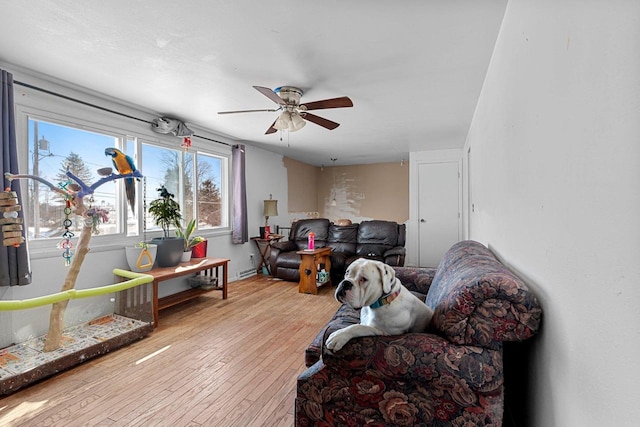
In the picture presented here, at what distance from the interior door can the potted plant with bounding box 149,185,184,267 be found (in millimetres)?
4245

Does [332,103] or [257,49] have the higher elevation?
[257,49]

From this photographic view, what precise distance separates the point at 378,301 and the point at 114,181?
316 centimetres

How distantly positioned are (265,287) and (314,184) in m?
3.97

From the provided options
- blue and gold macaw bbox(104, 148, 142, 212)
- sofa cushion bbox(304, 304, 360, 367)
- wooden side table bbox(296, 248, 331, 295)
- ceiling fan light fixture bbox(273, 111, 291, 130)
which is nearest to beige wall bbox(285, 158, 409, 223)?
wooden side table bbox(296, 248, 331, 295)

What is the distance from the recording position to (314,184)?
7750 millimetres

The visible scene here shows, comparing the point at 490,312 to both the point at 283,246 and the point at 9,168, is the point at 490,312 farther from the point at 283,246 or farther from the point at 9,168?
the point at 283,246

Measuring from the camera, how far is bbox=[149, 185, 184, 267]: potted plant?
327 centimetres

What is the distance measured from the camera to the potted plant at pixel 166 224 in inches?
129

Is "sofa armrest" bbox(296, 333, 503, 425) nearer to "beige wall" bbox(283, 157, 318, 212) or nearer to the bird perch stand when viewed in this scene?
the bird perch stand

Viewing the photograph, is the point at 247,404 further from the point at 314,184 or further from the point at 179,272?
the point at 314,184

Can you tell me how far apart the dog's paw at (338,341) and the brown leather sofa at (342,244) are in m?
3.16

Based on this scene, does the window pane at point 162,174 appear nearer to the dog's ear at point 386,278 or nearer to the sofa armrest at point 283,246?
the sofa armrest at point 283,246

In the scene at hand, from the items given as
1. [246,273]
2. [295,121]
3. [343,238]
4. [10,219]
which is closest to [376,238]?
[343,238]

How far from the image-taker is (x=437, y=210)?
556 centimetres
